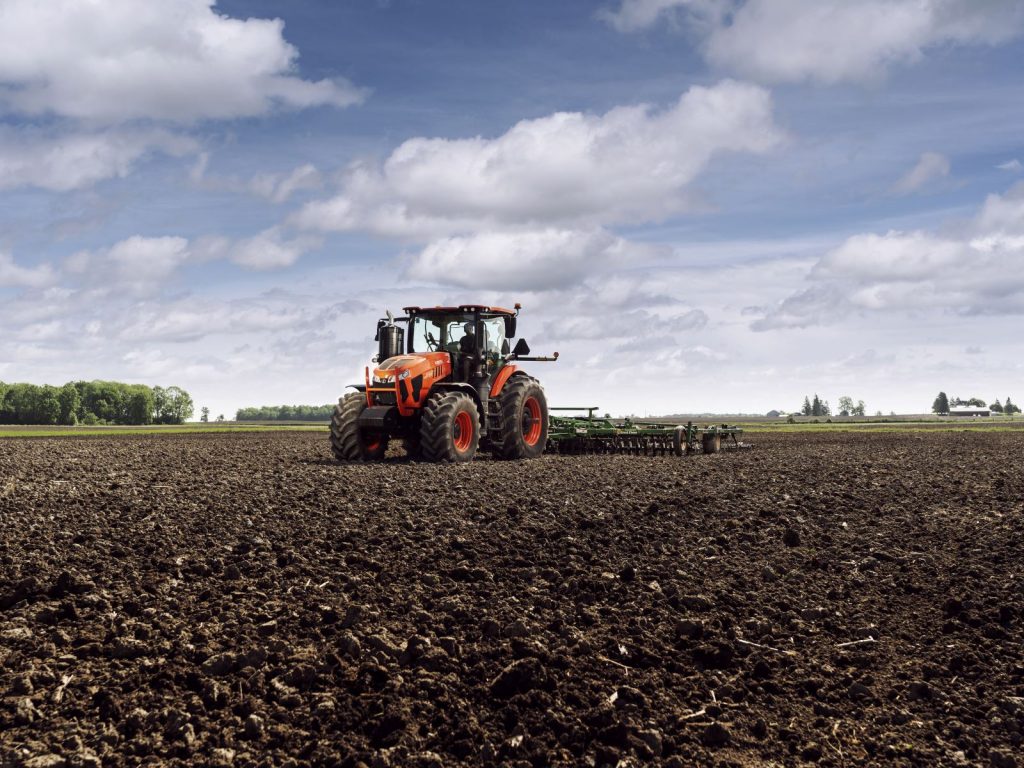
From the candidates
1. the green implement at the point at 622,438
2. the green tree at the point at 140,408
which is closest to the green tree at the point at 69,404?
the green tree at the point at 140,408

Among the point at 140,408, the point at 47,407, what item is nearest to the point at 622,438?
the point at 140,408

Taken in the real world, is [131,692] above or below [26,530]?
below

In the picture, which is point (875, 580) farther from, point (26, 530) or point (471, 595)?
point (26, 530)

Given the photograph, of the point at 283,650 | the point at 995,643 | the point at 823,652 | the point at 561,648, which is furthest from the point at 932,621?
the point at 283,650

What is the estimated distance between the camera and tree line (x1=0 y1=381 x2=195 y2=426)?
10294 centimetres

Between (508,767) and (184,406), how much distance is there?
11224 cm

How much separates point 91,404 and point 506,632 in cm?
11704

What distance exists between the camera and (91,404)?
109875 mm

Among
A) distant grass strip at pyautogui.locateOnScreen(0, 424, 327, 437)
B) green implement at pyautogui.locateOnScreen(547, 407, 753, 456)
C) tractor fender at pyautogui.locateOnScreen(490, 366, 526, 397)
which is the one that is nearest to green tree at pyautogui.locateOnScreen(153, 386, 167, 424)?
distant grass strip at pyautogui.locateOnScreen(0, 424, 327, 437)

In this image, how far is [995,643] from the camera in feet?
20.7

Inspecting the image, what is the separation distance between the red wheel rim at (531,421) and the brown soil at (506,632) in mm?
7097

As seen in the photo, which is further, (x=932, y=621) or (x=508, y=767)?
(x=932, y=621)

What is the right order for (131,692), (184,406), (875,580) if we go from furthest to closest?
(184,406), (875,580), (131,692)

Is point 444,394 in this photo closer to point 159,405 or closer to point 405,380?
point 405,380
